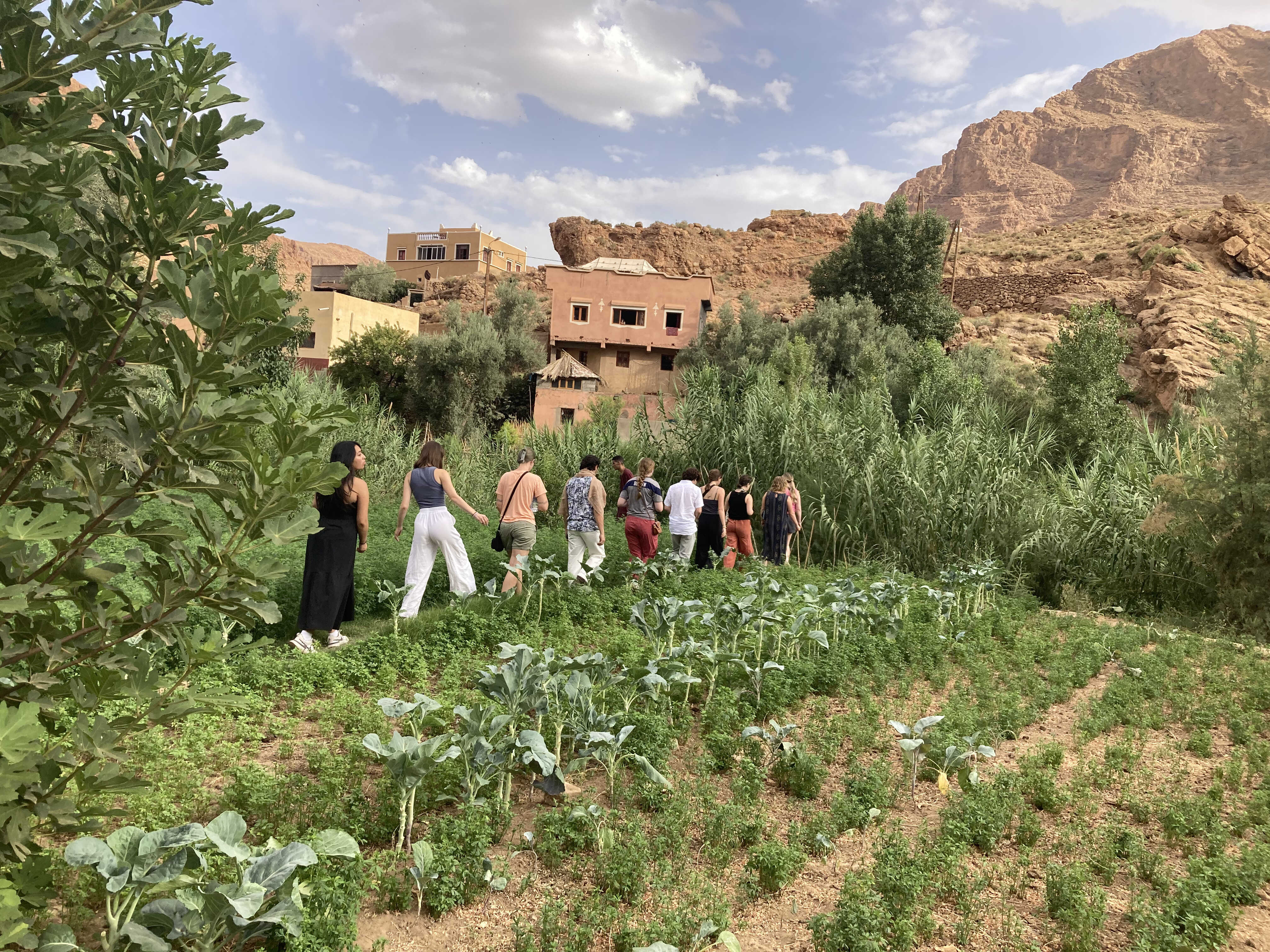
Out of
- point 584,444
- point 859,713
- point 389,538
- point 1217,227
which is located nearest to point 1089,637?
point 859,713

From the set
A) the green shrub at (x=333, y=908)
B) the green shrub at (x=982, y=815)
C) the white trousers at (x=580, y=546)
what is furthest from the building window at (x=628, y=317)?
the green shrub at (x=333, y=908)

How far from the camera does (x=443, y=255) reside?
55188mm

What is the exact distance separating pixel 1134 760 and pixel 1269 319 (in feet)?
100.0

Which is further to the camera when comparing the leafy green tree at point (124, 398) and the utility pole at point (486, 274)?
the utility pole at point (486, 274)

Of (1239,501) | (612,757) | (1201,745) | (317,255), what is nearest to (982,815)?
(612,757)

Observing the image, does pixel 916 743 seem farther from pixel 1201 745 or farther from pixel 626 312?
pixel 626 312

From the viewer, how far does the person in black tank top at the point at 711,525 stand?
10.0m

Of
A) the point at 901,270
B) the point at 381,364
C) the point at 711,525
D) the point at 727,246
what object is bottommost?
the point at 711,525

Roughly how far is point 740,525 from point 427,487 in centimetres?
482

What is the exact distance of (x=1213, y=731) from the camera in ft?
18.9

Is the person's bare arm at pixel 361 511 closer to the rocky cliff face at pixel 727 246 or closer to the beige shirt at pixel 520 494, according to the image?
the beige shirt at pixel 520 494

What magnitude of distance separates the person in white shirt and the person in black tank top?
373 mm

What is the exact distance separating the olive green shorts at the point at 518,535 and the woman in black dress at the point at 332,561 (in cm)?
163

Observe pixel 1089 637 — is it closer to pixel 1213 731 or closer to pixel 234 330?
pixel 1213 731
